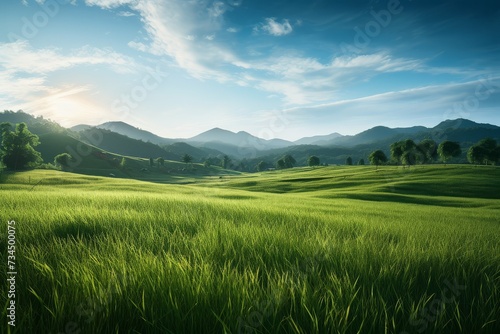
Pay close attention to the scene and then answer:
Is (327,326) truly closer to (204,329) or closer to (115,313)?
(204,329)

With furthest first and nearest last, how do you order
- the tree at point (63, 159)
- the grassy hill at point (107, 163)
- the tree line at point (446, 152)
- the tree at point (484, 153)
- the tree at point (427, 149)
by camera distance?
the grassy hill at point (107, 163) < the tree at point (63, 159) < the tree at point (427, 149) < the tree line at point (446, 152) < the tree at point (484, 153)

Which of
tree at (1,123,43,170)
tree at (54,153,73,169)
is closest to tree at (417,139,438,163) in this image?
tree at (1,123,43,170)

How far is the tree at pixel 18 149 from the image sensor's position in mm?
60656

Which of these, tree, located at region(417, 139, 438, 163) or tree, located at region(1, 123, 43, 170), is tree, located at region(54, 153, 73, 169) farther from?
tree, located at region(417, 139, 438, 163)

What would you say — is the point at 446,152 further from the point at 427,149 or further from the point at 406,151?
the point at 406,151

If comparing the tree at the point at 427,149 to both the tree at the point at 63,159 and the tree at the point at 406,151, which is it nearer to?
the tree at the point at 406,151

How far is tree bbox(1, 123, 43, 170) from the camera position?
60656mm

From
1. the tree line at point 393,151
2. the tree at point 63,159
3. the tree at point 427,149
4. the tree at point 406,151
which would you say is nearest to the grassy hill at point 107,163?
the tree at point 63,159

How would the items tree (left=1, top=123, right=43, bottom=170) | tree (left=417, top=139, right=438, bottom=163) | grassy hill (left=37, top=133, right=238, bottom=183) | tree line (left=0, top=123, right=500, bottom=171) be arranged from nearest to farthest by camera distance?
1. tree (left=1, top=123, right=43, bottom=170)
2. tree line (left=0, top=123, right=500, bottom=171)
3. tree (left=417, top=139, right=438, bottom=163)
4. grassy hill (left=37, top=133, right=238, bottom=183)

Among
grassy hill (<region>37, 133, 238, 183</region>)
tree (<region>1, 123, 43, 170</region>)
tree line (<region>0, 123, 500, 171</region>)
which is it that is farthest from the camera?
grassy hill (<region>37, 133, 238, 183</region>)

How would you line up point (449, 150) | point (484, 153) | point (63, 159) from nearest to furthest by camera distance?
1. point (484, 153)
2. point (449, 150)
3. point (63, 159)

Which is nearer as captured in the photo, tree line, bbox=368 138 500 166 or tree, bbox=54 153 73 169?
tree line, bbox=368 138 500 166

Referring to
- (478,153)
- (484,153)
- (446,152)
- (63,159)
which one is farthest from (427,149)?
(63,159)

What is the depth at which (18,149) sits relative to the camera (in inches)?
2418
